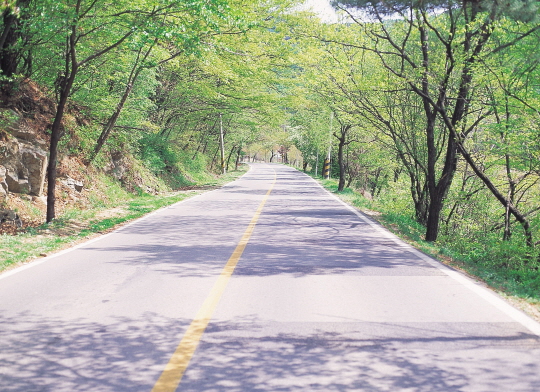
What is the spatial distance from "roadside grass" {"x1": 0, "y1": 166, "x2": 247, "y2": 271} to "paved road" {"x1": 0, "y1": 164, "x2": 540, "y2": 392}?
1.79 feet

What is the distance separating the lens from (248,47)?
1880 cm

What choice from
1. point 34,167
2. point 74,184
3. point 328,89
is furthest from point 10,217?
point 328,89

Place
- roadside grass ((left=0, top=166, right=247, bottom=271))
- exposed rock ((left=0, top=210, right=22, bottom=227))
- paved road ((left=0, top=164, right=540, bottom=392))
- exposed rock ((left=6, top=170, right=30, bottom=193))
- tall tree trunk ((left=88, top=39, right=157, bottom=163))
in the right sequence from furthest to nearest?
tall tree trunk ((left=88, top=39, right=157, bottom=163)) → exposed rock ((left=6, top=170, right=30, bottom=193)) → exposed rock ((left=0, top=210, right=22, bottom=227)) → roadside grass ((left=0, top=166, right=247, bottom=271)) → paved road ((left=0, top=164, right=540, bottom=392))

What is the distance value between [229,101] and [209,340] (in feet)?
71.7

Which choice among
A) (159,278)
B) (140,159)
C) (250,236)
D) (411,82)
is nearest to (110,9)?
(250,236)

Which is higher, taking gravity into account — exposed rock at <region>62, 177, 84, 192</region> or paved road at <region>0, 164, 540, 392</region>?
exposed rock at <region>62, 177, 84, 192</region>

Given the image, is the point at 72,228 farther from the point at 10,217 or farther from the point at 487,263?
the point at 487,263

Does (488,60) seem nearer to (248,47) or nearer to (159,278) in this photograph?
(159,278)

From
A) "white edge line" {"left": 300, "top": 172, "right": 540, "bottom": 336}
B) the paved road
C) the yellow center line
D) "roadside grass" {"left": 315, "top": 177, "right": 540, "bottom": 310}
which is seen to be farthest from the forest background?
the yellow center line

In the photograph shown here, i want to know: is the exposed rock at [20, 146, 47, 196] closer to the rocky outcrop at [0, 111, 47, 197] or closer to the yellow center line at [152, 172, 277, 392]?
the rocky outcrop at [0, 111, 47, 197]

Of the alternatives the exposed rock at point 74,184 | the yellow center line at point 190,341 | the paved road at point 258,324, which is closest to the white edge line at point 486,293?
the paved road at point 258,324

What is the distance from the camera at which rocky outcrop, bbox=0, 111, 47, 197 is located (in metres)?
12.5

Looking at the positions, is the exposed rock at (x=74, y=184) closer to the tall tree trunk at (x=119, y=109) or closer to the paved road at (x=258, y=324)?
the tall tree trunk at (x=119, y=109)

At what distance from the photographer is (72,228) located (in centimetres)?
1107
